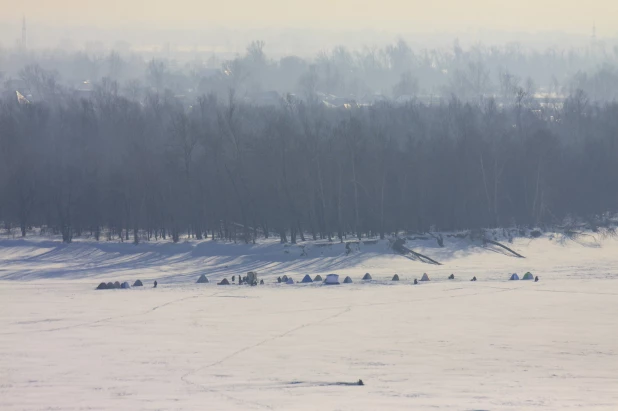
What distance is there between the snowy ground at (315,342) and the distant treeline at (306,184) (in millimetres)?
9062

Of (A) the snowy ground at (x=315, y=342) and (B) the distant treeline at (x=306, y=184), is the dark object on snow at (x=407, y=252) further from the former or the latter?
(B) the distant treeline at (x=306, y=184)

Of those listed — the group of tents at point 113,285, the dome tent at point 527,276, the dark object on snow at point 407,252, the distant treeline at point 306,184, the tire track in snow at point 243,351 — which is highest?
the distant treeline at point 306,184

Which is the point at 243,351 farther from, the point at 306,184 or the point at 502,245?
the point at 306,184

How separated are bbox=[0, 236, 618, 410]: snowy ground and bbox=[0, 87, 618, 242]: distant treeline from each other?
9.06 meters

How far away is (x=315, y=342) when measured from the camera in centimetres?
2327

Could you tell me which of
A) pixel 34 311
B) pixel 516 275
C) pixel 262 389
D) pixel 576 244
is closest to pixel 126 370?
pixel 262 389

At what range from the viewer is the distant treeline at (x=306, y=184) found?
49000 millimetres

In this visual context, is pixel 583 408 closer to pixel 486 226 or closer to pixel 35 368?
pixel 35 368

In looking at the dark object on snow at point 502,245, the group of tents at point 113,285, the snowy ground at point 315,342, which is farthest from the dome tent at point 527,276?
the group of tents at point 113,285

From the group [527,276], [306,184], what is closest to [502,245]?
[527,276]

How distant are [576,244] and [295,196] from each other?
13796 mm

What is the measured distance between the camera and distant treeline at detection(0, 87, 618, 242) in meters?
49.0

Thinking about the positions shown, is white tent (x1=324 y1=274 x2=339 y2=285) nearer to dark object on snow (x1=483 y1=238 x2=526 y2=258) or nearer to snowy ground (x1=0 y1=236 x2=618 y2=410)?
snowy ground (x1=0 y1=236 x2=618 y2=410)

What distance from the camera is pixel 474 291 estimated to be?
31.8m
